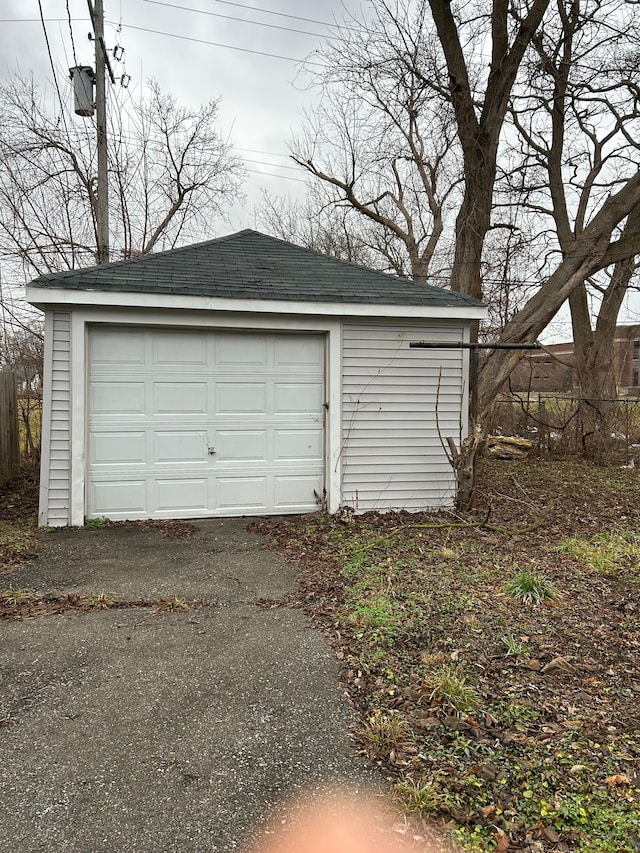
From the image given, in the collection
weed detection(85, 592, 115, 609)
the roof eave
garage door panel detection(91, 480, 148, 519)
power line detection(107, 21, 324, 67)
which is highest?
power line detection(107, 21, 324, 67)

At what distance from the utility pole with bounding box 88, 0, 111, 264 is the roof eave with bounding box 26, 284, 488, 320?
4.95 metres

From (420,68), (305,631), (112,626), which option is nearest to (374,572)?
(305,631)

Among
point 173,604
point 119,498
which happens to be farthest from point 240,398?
point 173,604

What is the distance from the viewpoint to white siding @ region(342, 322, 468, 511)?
254 inches

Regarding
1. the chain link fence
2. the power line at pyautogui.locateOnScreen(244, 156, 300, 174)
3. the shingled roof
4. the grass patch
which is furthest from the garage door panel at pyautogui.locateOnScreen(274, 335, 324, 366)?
the power line at pyautogui.locateOnScreen(244, 156, 300, 174)

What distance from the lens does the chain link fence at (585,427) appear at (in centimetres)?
1138

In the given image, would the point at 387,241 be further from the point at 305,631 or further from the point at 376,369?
the point at 305,631

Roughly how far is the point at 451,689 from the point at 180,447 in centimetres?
421

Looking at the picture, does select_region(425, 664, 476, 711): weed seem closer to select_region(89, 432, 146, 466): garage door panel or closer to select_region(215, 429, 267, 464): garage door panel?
select_region(215, 429, 267, 464): garage door panel

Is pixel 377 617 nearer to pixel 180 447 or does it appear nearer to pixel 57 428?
pixel 180 447

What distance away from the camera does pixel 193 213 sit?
1392 cm

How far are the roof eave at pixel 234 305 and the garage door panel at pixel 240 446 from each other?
1.36 m

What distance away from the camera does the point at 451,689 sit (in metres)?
2.68

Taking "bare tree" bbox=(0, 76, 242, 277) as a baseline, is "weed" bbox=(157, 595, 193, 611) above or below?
below
